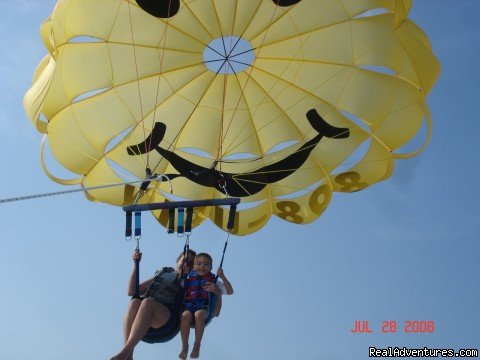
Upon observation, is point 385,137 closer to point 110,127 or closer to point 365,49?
point 365,49

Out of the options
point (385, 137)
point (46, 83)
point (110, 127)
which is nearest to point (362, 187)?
point (385, 137)

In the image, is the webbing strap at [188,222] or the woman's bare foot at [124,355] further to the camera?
the webbing strap at [188,222]

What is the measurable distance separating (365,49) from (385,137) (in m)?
1.35

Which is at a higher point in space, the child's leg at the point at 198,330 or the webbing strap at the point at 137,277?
the webbing strap at the point at 137,277

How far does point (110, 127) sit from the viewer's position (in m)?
10.6

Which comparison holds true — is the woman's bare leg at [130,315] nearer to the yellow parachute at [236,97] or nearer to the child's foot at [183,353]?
Answer: the child's foot at [183,353]

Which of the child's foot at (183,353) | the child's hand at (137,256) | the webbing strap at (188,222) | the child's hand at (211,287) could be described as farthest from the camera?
the webbing strap at (188,222)

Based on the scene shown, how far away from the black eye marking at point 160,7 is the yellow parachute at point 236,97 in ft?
0.05

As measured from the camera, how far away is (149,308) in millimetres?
8344

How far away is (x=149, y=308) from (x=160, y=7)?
14.2 feet

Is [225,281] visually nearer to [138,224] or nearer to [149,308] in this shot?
[149,308]

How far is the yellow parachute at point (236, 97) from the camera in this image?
10.0 metres

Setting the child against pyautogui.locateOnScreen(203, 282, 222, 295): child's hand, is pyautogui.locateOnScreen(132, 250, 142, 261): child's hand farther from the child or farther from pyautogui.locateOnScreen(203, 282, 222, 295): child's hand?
pyautogui.locateOnScreen(203, 282, 222, 295): child's hand

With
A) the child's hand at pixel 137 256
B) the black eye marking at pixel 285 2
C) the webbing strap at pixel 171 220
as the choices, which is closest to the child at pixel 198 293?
the webbing strap at pixel 171 220
